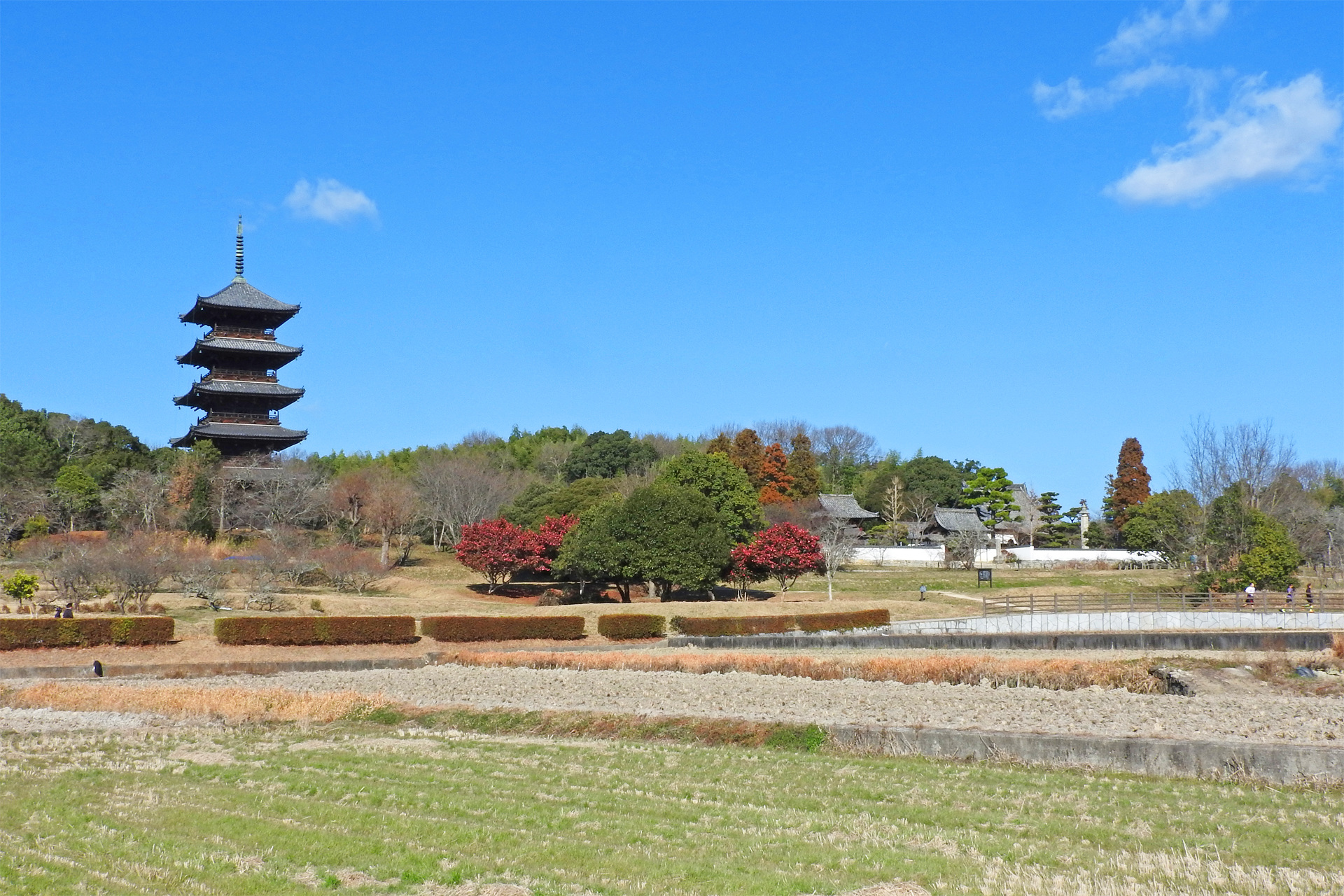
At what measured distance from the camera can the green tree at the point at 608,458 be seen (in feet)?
243

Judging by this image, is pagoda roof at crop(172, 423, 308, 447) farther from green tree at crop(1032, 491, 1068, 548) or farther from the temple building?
green tree at crop(1032, 491, 1068, 548)

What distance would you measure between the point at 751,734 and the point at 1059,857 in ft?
22.6

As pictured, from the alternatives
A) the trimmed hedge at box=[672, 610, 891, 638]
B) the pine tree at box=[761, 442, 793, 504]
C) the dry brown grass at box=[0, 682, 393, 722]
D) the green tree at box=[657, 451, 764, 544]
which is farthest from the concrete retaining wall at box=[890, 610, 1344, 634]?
the pine tree at box=[761, 442, 793, 504]

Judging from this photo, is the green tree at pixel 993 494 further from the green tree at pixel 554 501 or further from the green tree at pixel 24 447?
the green tree at pixel 24 447

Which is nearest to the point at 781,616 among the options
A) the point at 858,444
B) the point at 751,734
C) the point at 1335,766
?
the point at 751,734

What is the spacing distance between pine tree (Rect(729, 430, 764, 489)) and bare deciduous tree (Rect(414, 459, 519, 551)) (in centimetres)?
1386

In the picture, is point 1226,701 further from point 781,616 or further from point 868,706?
point 781,616

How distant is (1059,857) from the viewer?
28.2 feet

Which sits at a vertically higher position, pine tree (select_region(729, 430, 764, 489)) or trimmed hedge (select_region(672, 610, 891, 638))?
pine tree (select_region(729, 430, 764, 489))

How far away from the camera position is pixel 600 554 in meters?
41.7

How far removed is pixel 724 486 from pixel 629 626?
14265 millimetres

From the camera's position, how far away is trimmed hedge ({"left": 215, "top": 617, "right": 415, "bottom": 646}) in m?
30.4

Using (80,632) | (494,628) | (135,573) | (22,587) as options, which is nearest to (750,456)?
(494,628)

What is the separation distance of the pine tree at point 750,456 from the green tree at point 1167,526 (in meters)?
21.0
